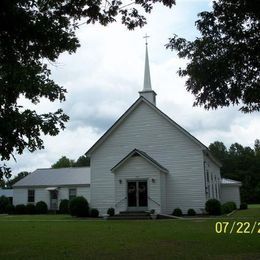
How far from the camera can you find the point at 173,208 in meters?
33.8

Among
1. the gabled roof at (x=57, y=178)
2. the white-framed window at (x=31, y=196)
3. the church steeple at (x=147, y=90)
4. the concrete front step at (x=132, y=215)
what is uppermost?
the church steeple at (x=147, y=90)

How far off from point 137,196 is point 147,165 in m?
2.42

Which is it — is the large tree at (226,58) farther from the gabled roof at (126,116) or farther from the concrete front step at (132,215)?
the gabled roof at (126,116)

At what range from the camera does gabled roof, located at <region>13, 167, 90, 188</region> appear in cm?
4693

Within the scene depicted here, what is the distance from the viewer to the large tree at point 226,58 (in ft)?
34.2

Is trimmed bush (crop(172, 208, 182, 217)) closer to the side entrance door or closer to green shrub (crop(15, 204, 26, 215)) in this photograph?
the side entrance door

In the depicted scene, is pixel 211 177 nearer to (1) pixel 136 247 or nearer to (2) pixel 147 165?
(2) pixel 147 165

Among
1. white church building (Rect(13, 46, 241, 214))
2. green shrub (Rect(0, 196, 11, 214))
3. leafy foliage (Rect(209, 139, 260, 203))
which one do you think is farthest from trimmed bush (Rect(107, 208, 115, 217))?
leafy foliage (Rect(209, 139, 260, 203))

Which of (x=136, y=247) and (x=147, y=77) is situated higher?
(x=147, y=77)

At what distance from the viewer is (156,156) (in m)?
34.7

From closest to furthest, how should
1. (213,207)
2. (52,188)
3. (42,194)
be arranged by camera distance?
(213,207), (52,188), (42,194)

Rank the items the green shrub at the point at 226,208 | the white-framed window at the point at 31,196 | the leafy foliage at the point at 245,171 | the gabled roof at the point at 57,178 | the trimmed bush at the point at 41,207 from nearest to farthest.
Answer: the green shrub at the point at 226,208, the trimmed bush at the point at 41,207, the gabled roof at the point at 57,178, the white-framed window at the point at 31,196, the leafy foliage at the point at 245,171

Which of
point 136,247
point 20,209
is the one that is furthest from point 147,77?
point 136,247

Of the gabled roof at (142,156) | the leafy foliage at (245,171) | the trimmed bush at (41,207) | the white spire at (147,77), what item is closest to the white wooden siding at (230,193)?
the white spire at (147,77)
